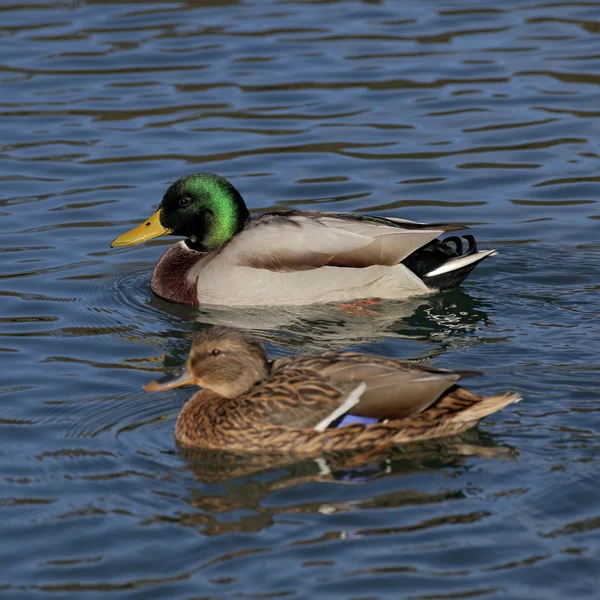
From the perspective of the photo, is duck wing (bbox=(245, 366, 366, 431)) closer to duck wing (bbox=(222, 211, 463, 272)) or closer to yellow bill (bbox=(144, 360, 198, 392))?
yellow bill (bbox=(144, 360, 198, 392))

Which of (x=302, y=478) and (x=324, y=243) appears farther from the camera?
(x=324, y=243)

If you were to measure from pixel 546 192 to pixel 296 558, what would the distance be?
287 inches

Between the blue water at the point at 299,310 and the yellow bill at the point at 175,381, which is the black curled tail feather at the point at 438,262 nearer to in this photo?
the blue water at the point at 299,310

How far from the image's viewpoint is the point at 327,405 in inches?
279

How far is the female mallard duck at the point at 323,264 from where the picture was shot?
33.9ft

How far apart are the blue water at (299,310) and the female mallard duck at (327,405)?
0.12 metres

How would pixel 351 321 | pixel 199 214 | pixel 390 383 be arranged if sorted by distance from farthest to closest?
pixel 199 214 < pixel 351 321 < pixel 390 383

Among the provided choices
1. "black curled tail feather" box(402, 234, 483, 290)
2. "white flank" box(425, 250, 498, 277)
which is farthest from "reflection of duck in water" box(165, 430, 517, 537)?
"black curled tail feather" box(402, 234, 483, 290)

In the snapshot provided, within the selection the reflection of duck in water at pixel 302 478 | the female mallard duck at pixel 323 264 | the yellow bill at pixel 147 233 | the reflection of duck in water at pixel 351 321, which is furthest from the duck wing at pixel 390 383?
the yellow bill at pixel 147 233

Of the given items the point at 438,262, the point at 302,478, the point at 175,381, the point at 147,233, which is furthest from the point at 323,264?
the point at 302,478

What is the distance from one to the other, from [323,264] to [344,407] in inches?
134

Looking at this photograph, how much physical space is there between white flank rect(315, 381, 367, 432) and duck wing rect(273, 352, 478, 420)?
16mm

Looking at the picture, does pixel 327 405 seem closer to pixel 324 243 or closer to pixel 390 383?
pixel 390 383

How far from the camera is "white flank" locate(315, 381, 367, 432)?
7.08 m
